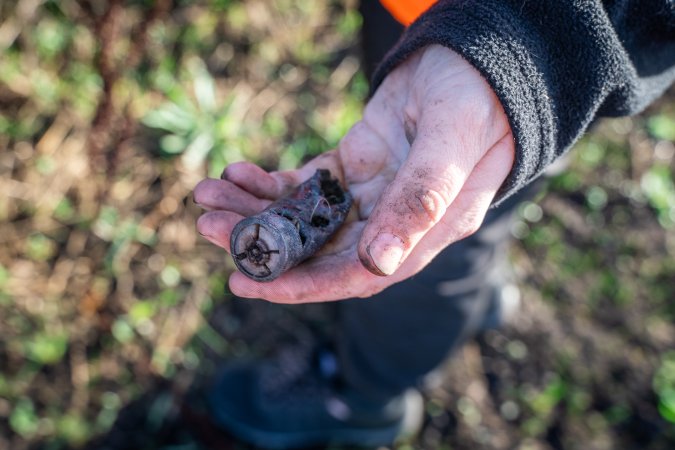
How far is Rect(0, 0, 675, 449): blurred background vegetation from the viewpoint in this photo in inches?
107

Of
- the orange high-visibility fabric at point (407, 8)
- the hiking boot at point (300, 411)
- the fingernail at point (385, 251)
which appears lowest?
the hiking boot at point (300, 411)

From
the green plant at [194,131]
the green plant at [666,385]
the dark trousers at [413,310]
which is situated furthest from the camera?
the green plant at [194,131]

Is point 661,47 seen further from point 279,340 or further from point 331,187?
point 279,340

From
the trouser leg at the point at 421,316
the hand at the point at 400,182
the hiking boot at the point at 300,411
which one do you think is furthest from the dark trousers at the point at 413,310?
the hand at the point at 400,182

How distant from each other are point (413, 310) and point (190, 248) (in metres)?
1.31

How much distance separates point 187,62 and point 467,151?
2.27 metres

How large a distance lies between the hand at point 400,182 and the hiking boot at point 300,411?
124 centimetres

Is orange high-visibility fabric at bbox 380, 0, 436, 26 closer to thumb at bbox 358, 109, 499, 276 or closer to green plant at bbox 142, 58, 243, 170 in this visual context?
thumb at bbox 358, 109, 499, 276

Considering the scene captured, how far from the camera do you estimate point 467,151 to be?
1.40m

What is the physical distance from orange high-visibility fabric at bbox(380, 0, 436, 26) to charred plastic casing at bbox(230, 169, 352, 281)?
0.50 meters

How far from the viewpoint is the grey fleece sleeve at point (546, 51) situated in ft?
4.60

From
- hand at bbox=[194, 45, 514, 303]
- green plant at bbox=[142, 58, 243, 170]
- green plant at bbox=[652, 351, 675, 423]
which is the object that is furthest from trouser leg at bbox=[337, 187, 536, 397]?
green plant at bbox=[652, 351, 675, 423]

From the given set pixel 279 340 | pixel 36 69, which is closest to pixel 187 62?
pixel 36 69

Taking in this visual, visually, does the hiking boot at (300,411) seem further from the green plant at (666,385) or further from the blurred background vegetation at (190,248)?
the green plant at (666,385)
